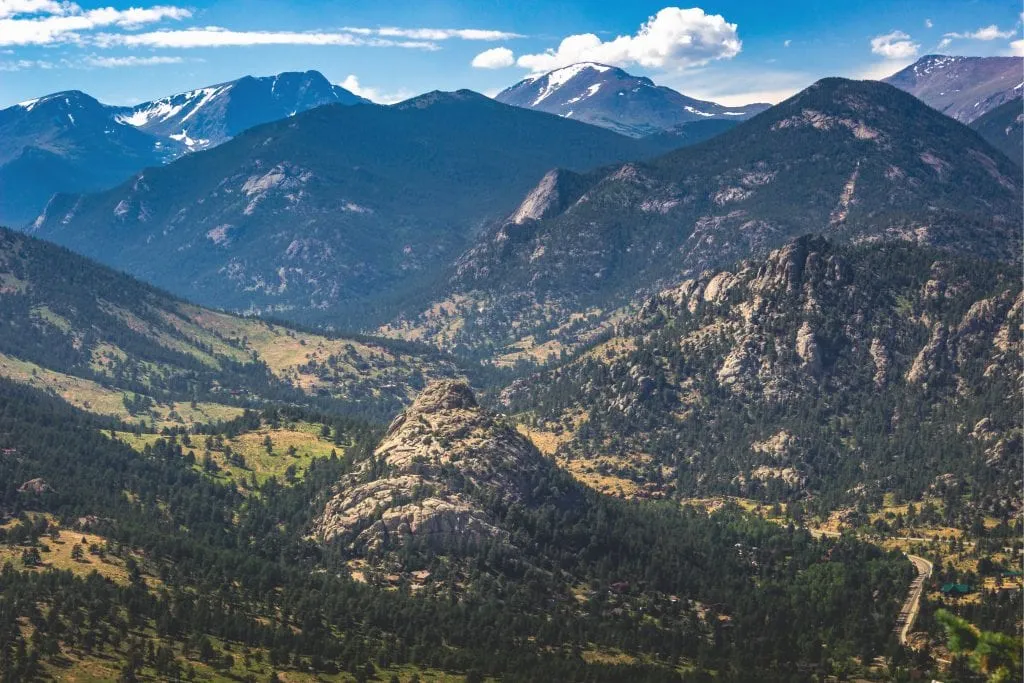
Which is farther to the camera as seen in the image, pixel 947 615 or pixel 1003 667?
pixel 1003 667
